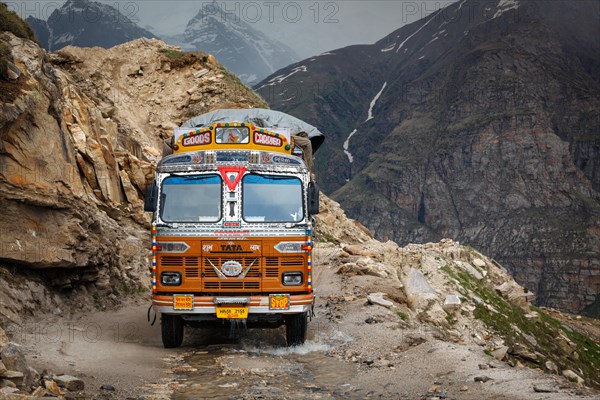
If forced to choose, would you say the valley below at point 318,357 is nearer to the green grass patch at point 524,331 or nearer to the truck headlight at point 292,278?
the truck headlight at point 292,278

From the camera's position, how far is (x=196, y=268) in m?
11.2

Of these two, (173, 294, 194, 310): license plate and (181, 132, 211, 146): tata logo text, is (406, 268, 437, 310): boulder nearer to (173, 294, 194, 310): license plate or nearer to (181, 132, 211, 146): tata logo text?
(173, 294, 194, 310): license plate

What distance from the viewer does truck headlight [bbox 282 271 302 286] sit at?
1130cm

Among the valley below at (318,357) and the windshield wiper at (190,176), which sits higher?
the windshield wiper at (190,176)

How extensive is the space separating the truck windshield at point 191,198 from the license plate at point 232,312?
1555mm

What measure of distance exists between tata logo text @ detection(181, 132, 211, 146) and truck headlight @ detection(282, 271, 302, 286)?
9.56 ft

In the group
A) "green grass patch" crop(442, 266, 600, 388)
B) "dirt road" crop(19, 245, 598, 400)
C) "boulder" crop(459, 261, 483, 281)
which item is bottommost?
"green grass patch" crop(442, 266, 600, 388)

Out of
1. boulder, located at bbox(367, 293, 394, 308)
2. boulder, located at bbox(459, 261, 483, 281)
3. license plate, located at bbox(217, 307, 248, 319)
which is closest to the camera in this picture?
license plate, located at bbox(217, 307, 248, 319)

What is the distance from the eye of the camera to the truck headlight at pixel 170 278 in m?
11.2

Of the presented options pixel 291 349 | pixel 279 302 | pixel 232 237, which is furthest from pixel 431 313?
pixel 232 237

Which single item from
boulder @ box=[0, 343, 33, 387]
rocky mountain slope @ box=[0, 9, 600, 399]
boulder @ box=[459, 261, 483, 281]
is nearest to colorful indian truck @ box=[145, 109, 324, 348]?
rocky mountain slope @ box=[0, 9, 600, 399]

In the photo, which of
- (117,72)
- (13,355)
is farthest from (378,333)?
(117,72)

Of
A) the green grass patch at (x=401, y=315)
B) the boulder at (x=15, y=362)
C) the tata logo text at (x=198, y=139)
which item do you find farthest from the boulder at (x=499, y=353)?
the boulder at (x=15, y=362)

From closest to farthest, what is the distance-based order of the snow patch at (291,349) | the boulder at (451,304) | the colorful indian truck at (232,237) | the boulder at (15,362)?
the boulder at (15,362)
the colorful indian truck at (232,237)
the snow patch at (291,349)
the boulder at (451,304)
